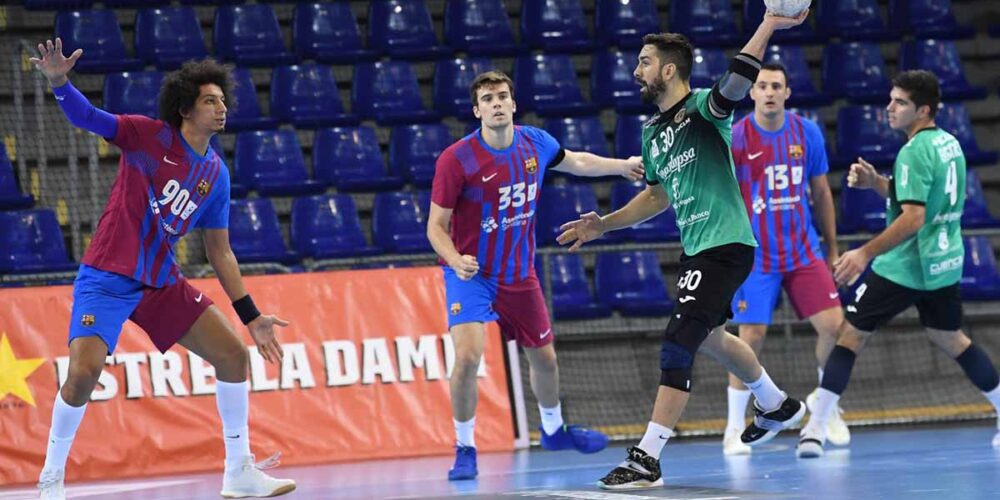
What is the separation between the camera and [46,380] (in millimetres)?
9992

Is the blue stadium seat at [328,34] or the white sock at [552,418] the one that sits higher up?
the blue stadium seat at [328,34]

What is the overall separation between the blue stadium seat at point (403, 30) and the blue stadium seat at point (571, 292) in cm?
311

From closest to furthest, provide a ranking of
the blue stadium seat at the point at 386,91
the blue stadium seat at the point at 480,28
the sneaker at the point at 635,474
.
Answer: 1. the sneaker at the point at 635,474
2. the blue stadium seat at the point at 386,91
3. the blue stadium seat at the point at 480,28

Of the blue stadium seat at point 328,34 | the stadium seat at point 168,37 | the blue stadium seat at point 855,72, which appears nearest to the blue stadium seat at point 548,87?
the blue stadium seat at point 328,34

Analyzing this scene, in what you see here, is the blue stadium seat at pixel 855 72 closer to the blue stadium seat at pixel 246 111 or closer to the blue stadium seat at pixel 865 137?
the blue stadium seat at pixel 865 137

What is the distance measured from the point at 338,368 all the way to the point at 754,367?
12.6 ft

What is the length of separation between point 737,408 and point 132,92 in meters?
6.66

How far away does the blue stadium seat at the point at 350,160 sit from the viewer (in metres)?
13.2

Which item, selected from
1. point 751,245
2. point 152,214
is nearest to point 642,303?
point 751,245

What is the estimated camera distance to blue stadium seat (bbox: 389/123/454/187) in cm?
1336

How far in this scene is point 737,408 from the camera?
9.69 meters

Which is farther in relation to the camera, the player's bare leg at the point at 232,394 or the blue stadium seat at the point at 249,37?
the blue stadium seat at the point at 249,37

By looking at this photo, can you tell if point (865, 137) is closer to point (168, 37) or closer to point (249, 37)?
point (249, 37)

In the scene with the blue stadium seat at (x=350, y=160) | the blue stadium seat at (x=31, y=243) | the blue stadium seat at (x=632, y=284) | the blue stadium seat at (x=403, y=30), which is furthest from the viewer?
the blue stadium seat at (x=403, y=30)
